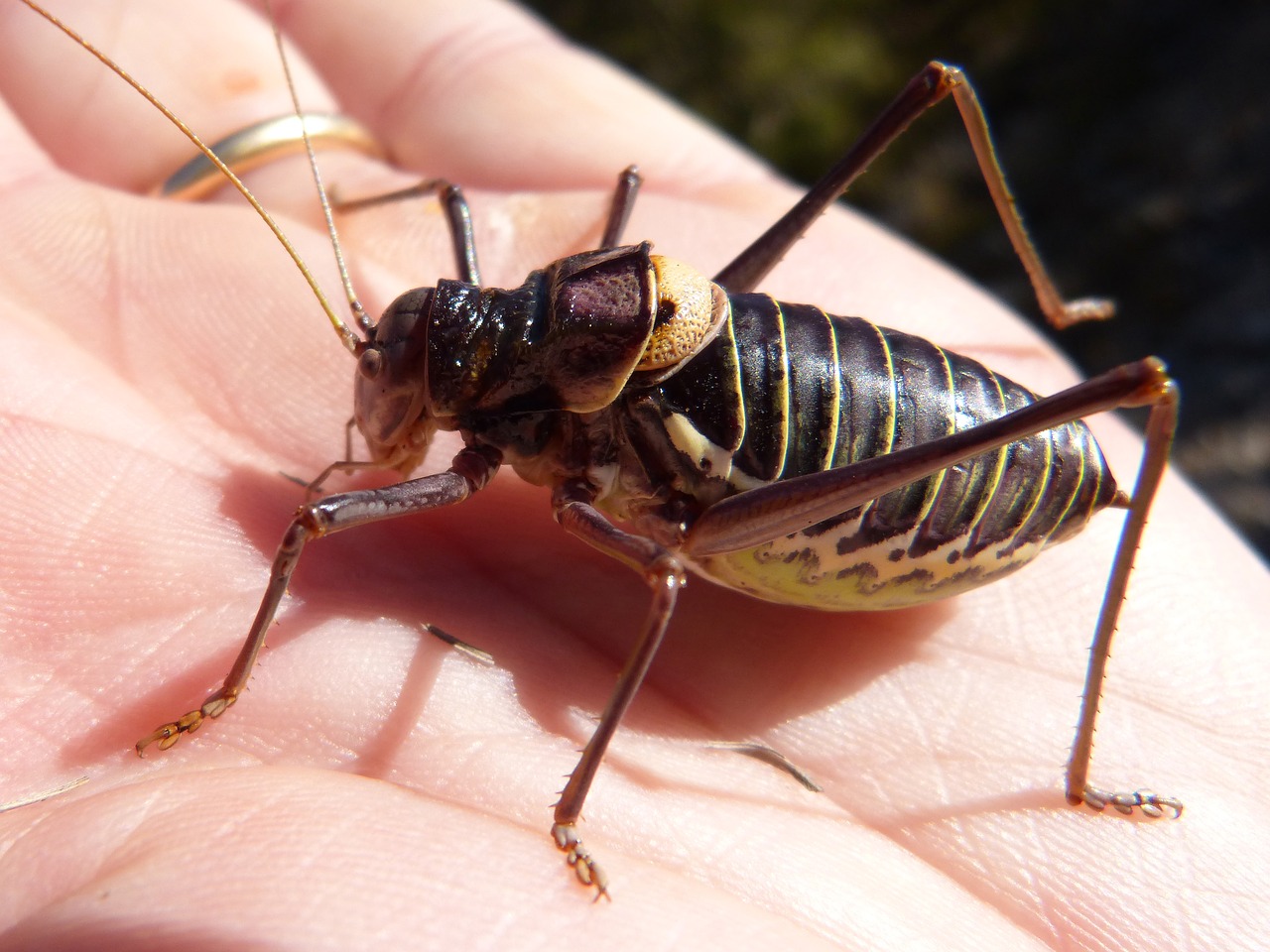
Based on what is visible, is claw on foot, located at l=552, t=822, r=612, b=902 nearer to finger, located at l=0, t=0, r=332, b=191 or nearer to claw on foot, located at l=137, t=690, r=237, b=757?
claw on foot, located at l=137, t=690, r=237, b=757

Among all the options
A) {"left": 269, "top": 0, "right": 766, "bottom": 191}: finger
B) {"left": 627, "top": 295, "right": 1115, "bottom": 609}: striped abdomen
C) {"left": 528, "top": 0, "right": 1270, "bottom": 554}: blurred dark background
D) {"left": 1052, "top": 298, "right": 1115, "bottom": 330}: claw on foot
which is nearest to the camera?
{"left": 627, "top": 295, "right": 1115, "bottom": 609}: striped abdomen

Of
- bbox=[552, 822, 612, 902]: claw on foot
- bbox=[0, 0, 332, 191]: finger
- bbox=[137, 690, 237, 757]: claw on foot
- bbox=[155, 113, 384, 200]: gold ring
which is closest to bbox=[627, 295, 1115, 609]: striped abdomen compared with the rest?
bbox=[552, 822, 612, 902]: claw on foot

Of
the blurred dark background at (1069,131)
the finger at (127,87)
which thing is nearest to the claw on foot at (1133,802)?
the finger at (127,87)

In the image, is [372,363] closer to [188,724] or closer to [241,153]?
[188,724]

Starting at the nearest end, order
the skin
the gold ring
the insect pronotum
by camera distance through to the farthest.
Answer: the skin
the insect pronotum
the gold ring

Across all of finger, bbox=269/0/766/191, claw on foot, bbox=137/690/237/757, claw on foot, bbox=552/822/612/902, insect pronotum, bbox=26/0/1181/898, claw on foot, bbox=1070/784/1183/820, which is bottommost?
claw on foot, bbox=137/690/237/757

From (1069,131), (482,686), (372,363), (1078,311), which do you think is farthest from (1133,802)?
(1069,131)

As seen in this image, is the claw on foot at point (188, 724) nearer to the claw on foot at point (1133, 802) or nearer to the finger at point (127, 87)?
the claw on foot at point (1133, 802)

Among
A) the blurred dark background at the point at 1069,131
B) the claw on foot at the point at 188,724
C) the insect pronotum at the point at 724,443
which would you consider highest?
the blurred dark background at the point at 1069,131
